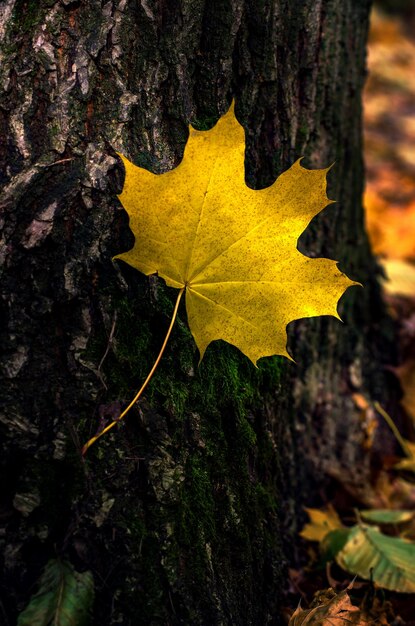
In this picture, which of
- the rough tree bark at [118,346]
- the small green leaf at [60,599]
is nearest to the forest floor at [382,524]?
the rough tree bark at [118,346]

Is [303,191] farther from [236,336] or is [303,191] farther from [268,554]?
[268,554]

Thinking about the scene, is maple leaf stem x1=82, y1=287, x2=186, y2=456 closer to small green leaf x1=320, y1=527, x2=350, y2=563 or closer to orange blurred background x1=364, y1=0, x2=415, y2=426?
small green leaf x1=320, y1=527, x2=350, y2=563

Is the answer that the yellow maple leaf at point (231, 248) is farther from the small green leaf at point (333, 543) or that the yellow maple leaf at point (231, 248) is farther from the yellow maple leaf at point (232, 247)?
the small green leaf at point (333, 543)

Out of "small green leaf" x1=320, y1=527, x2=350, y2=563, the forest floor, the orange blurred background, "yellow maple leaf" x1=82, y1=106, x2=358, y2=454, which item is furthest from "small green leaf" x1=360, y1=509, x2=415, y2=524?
"yellow maple leaf" x1=82, y1=106, x2=358, y2=454

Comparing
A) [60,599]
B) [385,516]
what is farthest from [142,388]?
[385,516]

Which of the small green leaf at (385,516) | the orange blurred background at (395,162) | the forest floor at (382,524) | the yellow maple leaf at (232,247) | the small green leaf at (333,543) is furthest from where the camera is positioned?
the orange blurred background at (395,162)

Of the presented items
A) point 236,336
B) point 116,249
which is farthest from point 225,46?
point 236,336

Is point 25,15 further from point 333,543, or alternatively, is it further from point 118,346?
point 333,543
